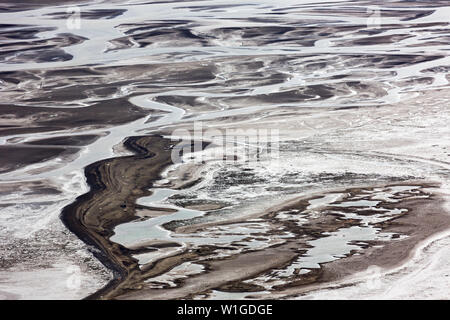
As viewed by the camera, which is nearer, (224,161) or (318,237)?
(318,237)

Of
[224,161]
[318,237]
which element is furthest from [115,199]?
[318,237]

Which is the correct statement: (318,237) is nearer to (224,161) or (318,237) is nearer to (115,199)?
(115,199)

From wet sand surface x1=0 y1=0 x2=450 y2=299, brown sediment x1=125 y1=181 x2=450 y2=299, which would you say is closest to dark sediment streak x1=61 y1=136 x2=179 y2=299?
wet sand surface x1=0 y1=0 x2=450 y2=299

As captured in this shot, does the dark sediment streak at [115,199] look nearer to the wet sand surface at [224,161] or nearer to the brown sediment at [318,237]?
the wet sand surface at [224,161]

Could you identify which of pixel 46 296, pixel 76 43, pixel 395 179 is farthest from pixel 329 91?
pixel 46 296

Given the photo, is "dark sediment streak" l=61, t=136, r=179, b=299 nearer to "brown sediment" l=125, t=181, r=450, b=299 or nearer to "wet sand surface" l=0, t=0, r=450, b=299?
"wet sand surface" l=0, t=0, r=450, b=299

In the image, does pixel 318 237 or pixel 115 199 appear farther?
pixel 115 199

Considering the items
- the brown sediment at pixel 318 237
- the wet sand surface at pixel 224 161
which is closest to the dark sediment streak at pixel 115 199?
the wet sand surface at pixel 224 161

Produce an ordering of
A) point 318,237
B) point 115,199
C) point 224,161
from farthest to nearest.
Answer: point 224,161 → point 115,199 → point 318,237

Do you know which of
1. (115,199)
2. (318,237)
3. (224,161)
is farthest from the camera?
(224,161)
